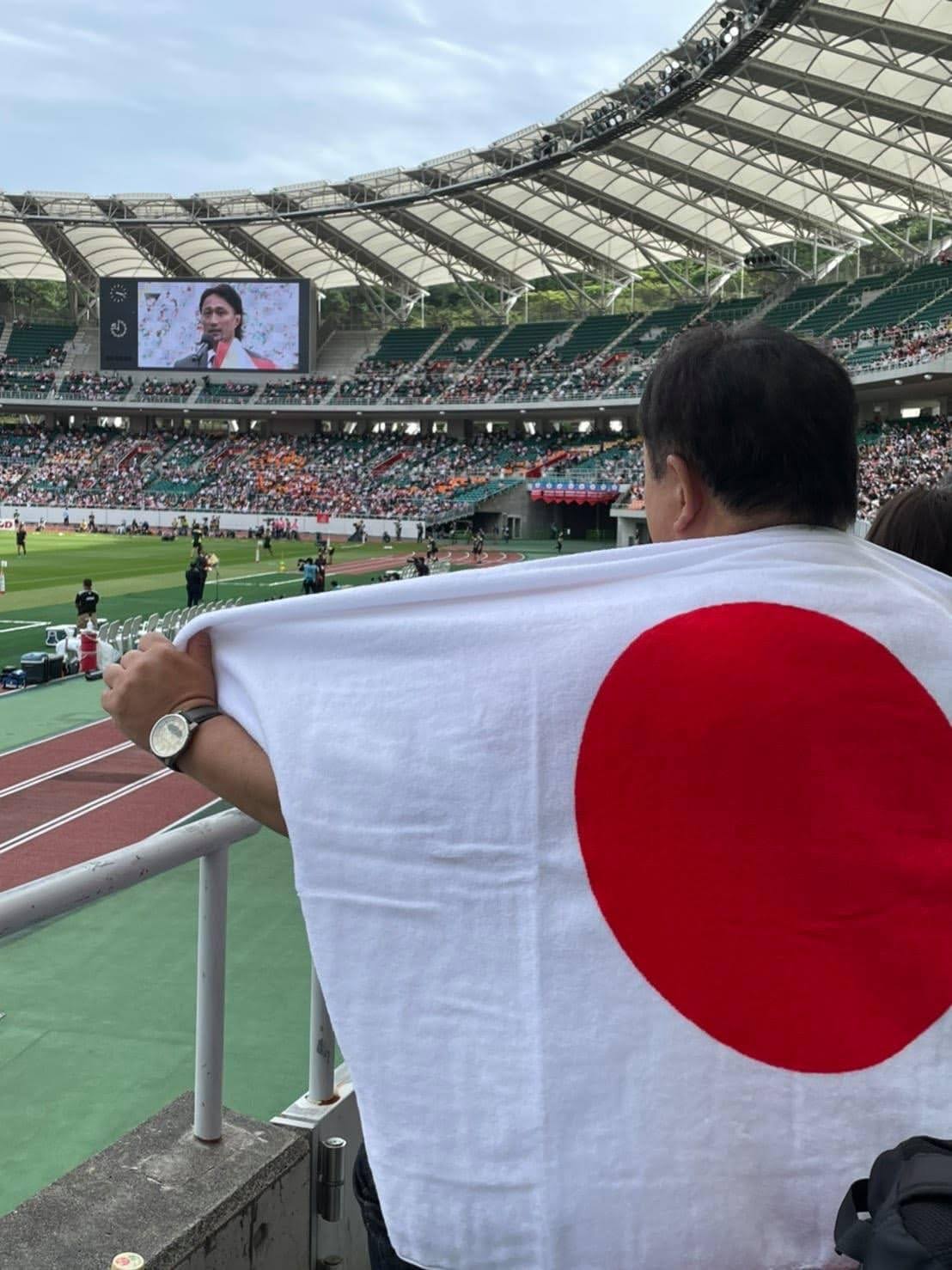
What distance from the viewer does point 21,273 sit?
3007 inches

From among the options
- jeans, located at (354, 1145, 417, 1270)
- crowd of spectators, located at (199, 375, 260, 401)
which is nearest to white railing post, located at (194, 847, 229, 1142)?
jeans, located at (354, 1145, 417, 1270)

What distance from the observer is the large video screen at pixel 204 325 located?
69.8 m

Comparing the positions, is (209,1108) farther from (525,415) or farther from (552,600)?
(525,415)

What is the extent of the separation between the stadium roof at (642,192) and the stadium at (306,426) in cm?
18

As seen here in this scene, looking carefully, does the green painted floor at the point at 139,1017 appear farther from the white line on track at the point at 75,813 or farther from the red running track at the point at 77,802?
the white line on track at the point at 75,813

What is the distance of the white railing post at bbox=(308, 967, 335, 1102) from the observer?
8.65ft

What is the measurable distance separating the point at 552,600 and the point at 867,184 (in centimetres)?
5144

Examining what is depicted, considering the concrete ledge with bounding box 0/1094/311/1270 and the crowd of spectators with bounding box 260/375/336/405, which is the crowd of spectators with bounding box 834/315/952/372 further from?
the concrete ledge with bounding box 0/1094/311/1270

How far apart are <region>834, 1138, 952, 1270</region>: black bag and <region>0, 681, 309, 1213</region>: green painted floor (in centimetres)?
104

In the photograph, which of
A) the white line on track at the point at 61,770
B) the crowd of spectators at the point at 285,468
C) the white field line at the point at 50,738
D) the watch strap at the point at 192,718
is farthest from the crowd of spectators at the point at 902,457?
the watch strap at the point at 192,718

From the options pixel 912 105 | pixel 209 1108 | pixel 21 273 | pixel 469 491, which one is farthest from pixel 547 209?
pixel 209 1108

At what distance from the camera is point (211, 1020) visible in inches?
95.6

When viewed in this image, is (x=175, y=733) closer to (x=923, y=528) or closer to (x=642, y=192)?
(x=923, y=528)

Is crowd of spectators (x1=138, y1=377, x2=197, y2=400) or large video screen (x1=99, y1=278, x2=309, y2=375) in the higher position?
large video screen (x1=99, y1=278, x2=309, y2=375)
